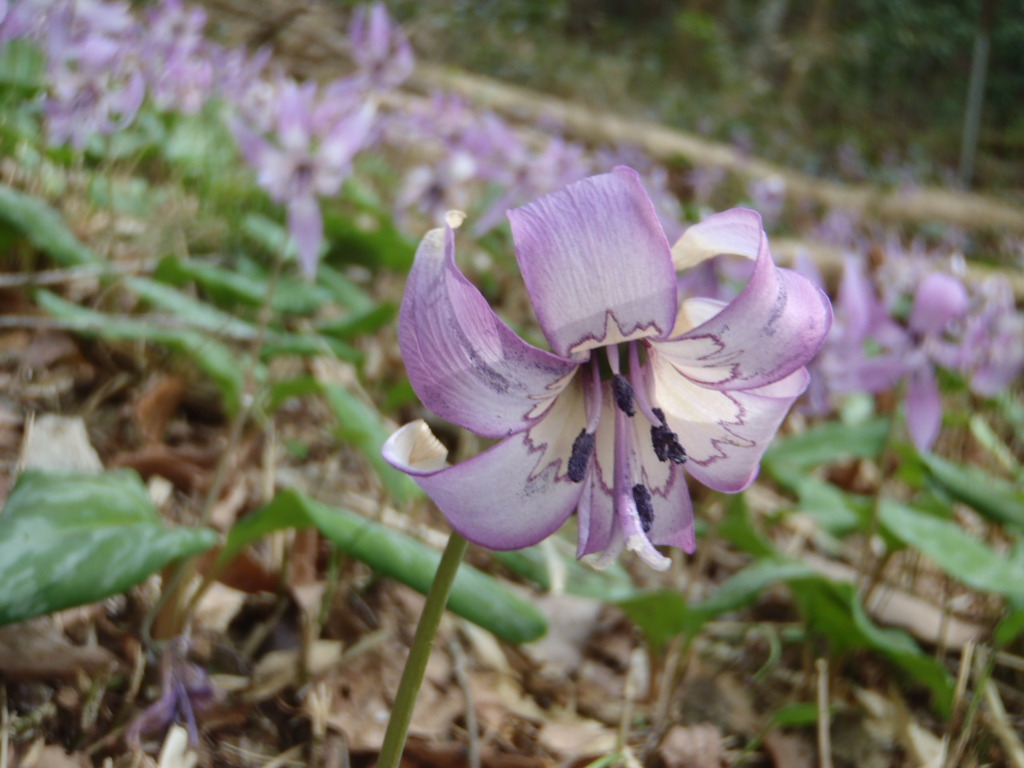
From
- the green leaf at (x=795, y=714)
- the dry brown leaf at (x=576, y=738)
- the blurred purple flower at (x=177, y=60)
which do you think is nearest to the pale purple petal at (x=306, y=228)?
the blurred purple flower at (x=177, y=60)

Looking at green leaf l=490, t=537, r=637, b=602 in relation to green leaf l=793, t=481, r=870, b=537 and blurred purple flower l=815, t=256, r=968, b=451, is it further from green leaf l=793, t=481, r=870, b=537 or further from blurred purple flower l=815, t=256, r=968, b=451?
blurred purple flower l=815, t=256, r=968, b=451

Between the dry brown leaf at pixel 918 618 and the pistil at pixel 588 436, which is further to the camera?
the dry brown leaf at pixel 918 618

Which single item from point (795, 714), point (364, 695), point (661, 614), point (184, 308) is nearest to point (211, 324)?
point (184, 308)

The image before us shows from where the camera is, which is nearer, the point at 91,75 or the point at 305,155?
the point at 305,155

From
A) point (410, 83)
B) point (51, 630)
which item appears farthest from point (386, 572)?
point (410, 83)

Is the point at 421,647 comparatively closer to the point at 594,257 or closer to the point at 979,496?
the point at 594,257

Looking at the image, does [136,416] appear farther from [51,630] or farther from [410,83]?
[410,83]

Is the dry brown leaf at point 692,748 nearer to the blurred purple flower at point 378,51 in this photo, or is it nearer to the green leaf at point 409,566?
the green leaf at point 409,566
